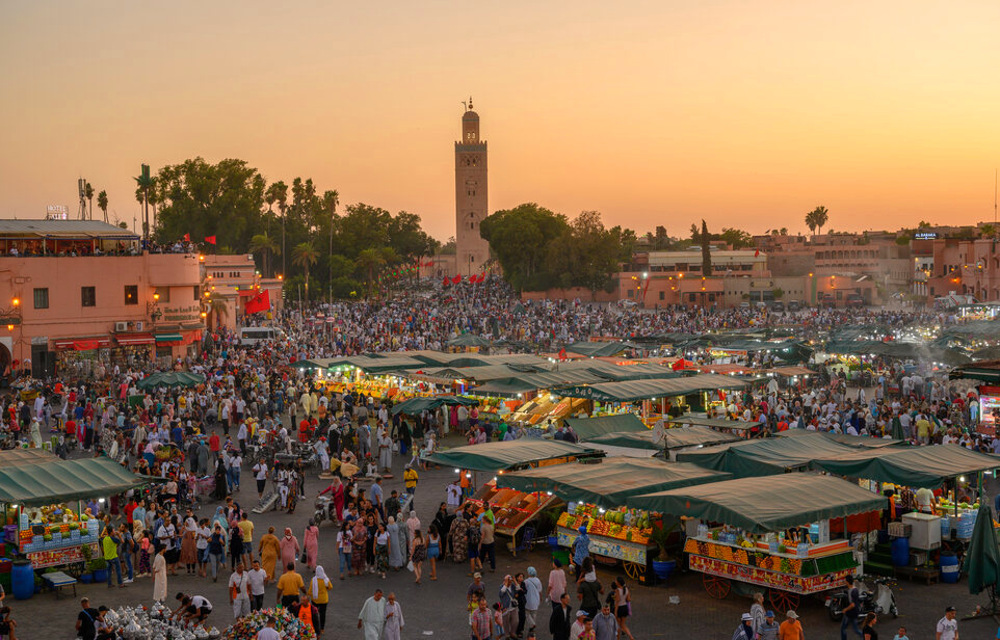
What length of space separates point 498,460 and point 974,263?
84.6m

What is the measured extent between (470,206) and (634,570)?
133665 millimetres

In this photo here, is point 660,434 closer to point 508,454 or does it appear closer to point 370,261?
point 508,454

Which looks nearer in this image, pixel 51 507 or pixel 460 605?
pixel 460 605

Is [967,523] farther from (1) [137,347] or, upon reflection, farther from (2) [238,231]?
(2) [238,231]

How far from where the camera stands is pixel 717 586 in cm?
1536

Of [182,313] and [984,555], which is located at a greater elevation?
[182,313]

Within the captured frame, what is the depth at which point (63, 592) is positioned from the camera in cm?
1609

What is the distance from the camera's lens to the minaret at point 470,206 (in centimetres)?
14575

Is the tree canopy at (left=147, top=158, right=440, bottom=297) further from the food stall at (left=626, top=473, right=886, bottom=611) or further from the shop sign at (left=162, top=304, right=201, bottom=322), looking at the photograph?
the food stall at (left=626, top=473, right=886, bottom=611)

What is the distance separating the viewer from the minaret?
14575 centimetres

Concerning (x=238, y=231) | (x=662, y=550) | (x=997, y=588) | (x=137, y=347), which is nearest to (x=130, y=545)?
(x=662, y=550)

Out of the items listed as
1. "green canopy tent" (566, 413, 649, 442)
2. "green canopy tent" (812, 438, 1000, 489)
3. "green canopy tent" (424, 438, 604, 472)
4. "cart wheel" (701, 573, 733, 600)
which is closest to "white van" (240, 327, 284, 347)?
"green canopy tent" (566, 413, 649, 442)

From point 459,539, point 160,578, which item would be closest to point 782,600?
point 459,539

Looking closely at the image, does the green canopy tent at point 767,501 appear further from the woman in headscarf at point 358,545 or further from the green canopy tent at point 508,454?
the woman in headscarf at point 358,545
